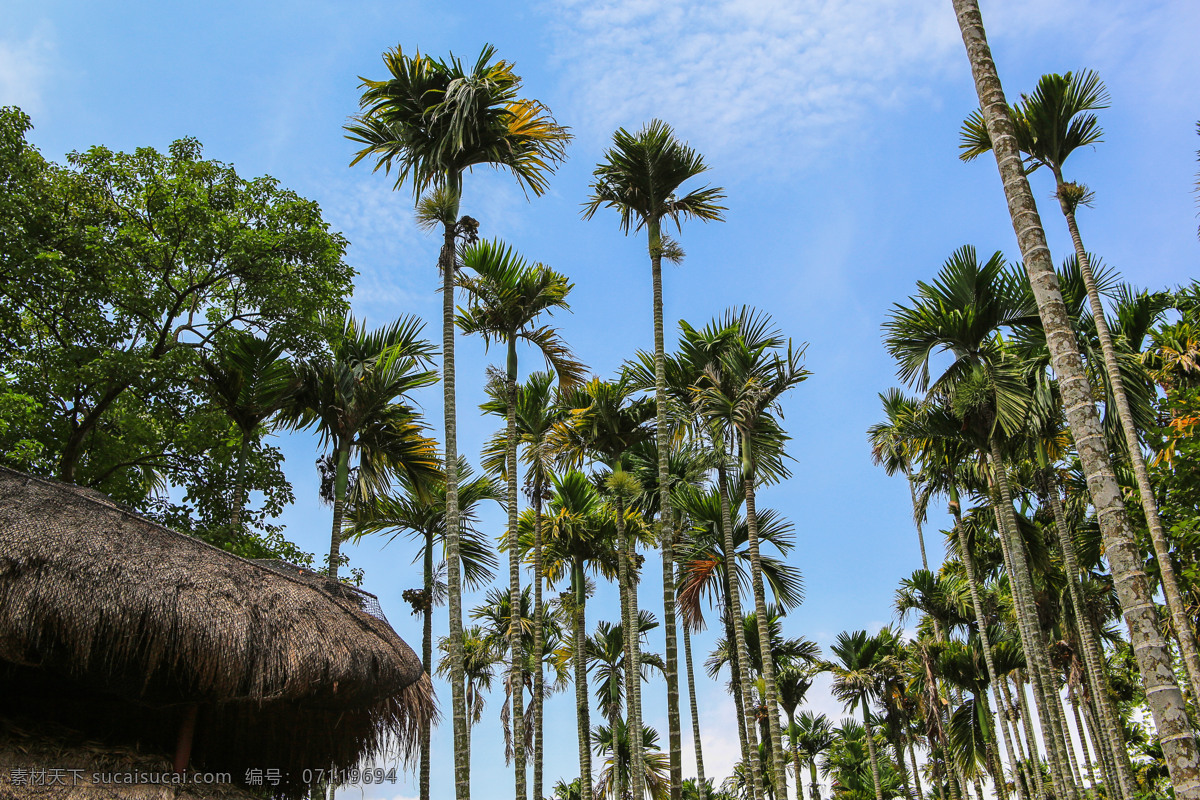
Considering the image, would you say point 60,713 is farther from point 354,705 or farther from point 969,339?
point 969,339

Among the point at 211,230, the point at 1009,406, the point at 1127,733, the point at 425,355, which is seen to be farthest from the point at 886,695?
the point at 211,230

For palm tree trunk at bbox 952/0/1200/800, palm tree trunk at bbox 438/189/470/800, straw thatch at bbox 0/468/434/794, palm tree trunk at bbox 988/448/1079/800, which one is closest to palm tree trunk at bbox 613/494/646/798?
palm tree trunk at bbox 438/189/470/800

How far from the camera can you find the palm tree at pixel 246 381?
1584 centimetres

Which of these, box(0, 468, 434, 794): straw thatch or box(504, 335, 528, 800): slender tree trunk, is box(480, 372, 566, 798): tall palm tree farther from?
box(0, 468, 434, 794): straw thatch

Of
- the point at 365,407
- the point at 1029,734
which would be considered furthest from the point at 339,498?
the point at 1029,734

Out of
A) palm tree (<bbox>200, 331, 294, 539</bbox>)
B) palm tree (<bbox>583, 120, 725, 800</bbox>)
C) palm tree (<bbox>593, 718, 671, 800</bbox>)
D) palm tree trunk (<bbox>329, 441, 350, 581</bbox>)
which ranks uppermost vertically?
palm tree (<bbox>583, 120, 725, 800</bbox>)

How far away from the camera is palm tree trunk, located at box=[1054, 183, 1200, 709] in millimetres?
13258

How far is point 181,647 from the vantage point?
9.27 meters

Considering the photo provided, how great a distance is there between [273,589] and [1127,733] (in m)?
36.8

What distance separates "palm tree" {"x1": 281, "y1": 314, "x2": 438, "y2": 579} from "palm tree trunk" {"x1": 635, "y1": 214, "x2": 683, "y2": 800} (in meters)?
4.66

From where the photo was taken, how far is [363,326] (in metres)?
17.3

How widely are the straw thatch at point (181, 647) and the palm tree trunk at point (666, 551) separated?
470 cm

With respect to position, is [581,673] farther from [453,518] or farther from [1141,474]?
[1141,474]


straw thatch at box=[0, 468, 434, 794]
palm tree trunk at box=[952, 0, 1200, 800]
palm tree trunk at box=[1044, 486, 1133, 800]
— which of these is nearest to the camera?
palm tree trunk at box=[952, 0, 1200, 800]
